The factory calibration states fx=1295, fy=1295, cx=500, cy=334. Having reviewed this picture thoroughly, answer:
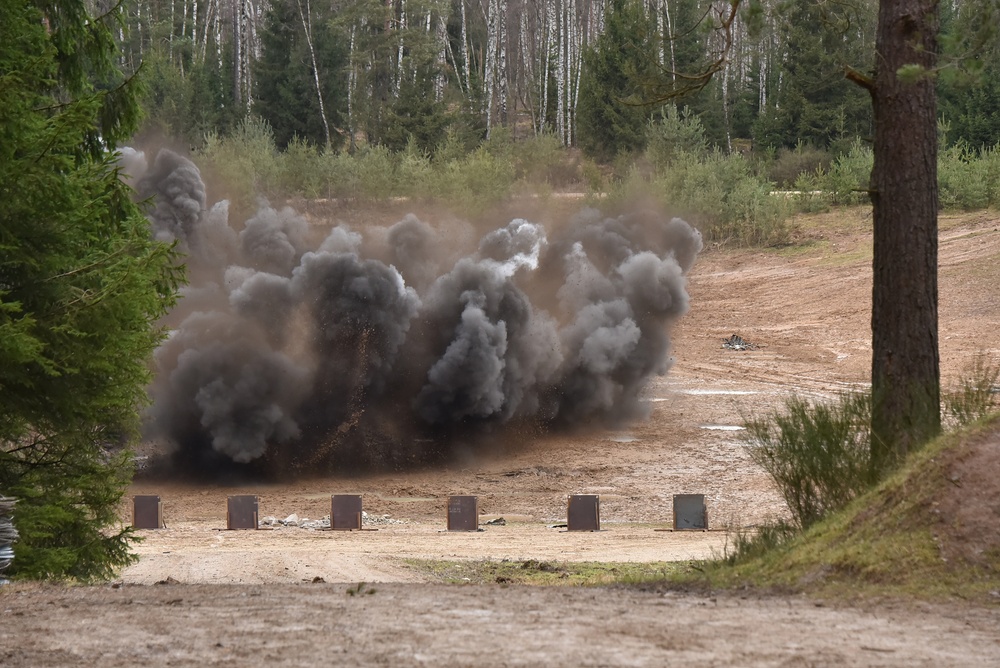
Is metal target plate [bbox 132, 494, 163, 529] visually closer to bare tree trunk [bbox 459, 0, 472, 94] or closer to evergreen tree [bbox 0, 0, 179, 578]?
evergreen tree [bbox 0, 0, 179, 578]

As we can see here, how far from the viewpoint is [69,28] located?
12.5 metres

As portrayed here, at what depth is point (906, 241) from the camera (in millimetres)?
10453

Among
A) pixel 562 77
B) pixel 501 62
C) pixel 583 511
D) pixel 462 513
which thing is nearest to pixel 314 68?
pixel 501 62

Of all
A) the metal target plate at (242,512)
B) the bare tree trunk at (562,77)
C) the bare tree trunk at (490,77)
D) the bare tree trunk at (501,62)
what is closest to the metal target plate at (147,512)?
the metal target plate at (242,512)

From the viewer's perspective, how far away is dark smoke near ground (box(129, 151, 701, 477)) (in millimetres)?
25203

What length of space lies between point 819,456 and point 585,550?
6.62m

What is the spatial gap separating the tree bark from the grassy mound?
1.00m

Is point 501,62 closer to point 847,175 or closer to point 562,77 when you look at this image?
point 562,77

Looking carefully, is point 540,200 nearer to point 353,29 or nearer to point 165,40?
point 353,29

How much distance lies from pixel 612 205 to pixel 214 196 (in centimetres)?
1176

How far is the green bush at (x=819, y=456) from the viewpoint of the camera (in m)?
10.3

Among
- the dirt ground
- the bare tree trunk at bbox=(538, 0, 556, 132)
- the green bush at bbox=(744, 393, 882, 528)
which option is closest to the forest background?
the bare tree trunk at bbox=(538, 0, 556, 132)

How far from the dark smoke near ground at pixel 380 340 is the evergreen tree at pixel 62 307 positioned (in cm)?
1274

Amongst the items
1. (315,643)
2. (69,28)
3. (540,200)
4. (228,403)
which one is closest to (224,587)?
(315,643)
